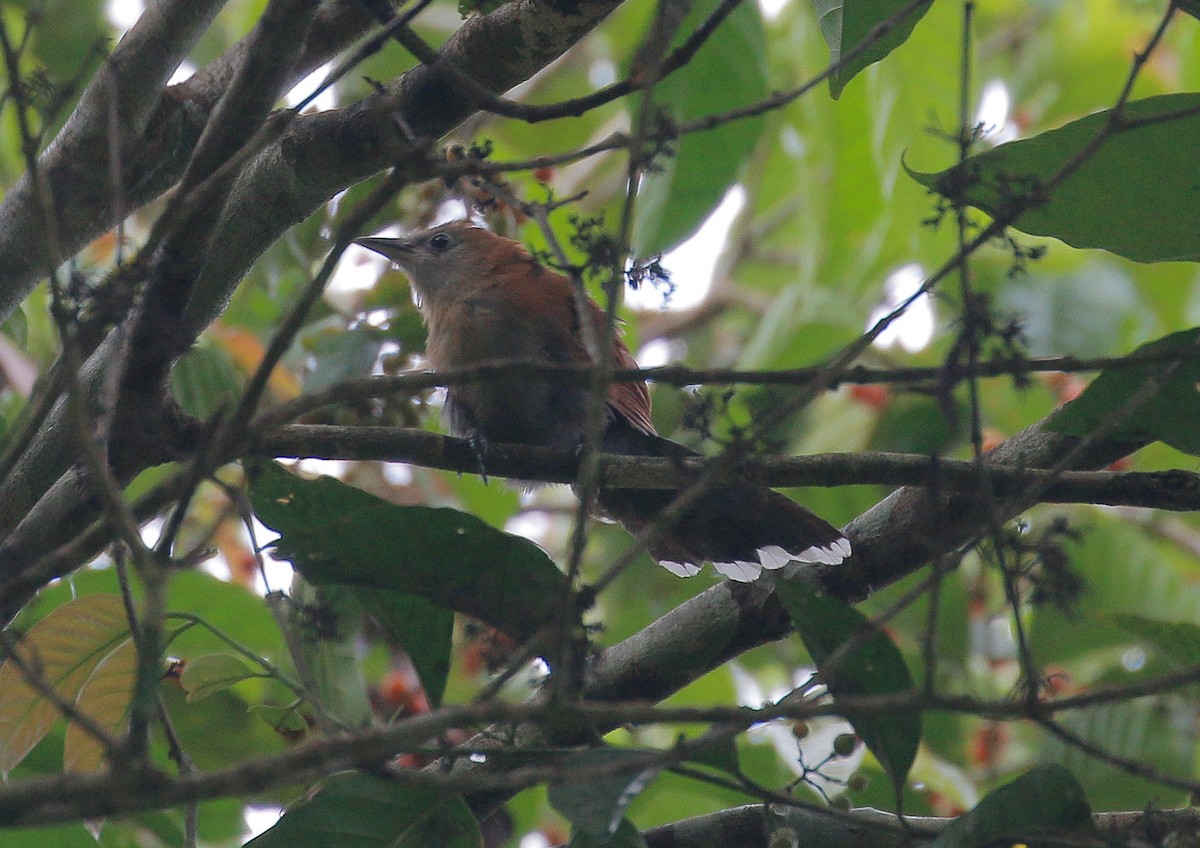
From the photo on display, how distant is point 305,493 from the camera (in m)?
2.44

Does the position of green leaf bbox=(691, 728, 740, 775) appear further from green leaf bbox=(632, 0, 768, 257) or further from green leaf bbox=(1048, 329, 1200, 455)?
green leaf bbox=(632, 0, 768, 257)

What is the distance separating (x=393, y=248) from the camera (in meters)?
5.23

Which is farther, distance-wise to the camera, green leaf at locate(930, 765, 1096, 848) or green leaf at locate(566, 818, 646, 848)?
green leaf at locate(566, 818, 646, 848)

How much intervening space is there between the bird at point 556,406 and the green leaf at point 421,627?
138 centimetres

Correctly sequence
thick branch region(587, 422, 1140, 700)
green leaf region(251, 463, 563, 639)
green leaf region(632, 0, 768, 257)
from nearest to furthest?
green leaf region(251, 463, 563, 639) < thick branch region(587, 422, 1140, 700) < green leaf region(632, 0, 768, 257)

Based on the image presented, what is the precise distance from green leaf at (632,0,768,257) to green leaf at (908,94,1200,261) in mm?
2067

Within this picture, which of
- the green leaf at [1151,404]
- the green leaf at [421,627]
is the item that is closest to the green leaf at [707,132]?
the green leaf at [1151,404]

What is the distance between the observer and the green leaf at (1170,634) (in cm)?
309

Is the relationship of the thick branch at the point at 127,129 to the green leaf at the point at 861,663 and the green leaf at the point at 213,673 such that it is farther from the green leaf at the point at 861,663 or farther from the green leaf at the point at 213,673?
the green leaf at the point at 861,663

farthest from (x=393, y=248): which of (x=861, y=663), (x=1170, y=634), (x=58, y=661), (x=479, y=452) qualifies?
(x=1170, y=634)

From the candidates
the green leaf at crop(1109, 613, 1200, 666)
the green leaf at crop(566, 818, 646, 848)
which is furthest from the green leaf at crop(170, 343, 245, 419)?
the green leaf at crop(1109, 613, 1200, 666)

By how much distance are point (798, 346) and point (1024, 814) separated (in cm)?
392

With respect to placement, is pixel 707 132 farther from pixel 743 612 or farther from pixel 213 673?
pixel 213 673

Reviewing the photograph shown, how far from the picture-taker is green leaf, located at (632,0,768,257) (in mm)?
4660
